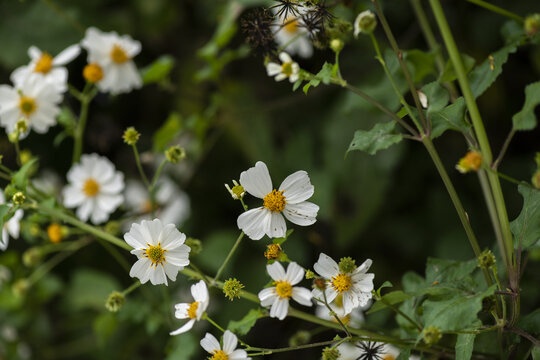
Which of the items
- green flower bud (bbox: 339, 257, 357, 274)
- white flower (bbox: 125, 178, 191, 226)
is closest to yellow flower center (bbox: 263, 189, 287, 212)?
green flower bud (bbox: 339, 257, 357, 274)

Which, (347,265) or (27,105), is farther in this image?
(27,105)

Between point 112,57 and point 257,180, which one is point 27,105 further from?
point 257,180

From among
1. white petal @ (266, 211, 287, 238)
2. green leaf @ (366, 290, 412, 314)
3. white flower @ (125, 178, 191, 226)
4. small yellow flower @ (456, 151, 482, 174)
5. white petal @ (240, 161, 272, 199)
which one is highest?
white petal @ (240, 161, 272, 199)

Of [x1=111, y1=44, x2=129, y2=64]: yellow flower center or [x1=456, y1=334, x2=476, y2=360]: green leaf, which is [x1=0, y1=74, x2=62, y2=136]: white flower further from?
[x1=456, y1=334, x2=476, y2=360]: green leaf

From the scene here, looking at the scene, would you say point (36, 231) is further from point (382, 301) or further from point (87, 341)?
point (382, 301)

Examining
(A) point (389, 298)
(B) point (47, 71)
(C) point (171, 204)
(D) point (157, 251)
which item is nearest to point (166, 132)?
(B) point (47, 71)

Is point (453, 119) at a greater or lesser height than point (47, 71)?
lesser
